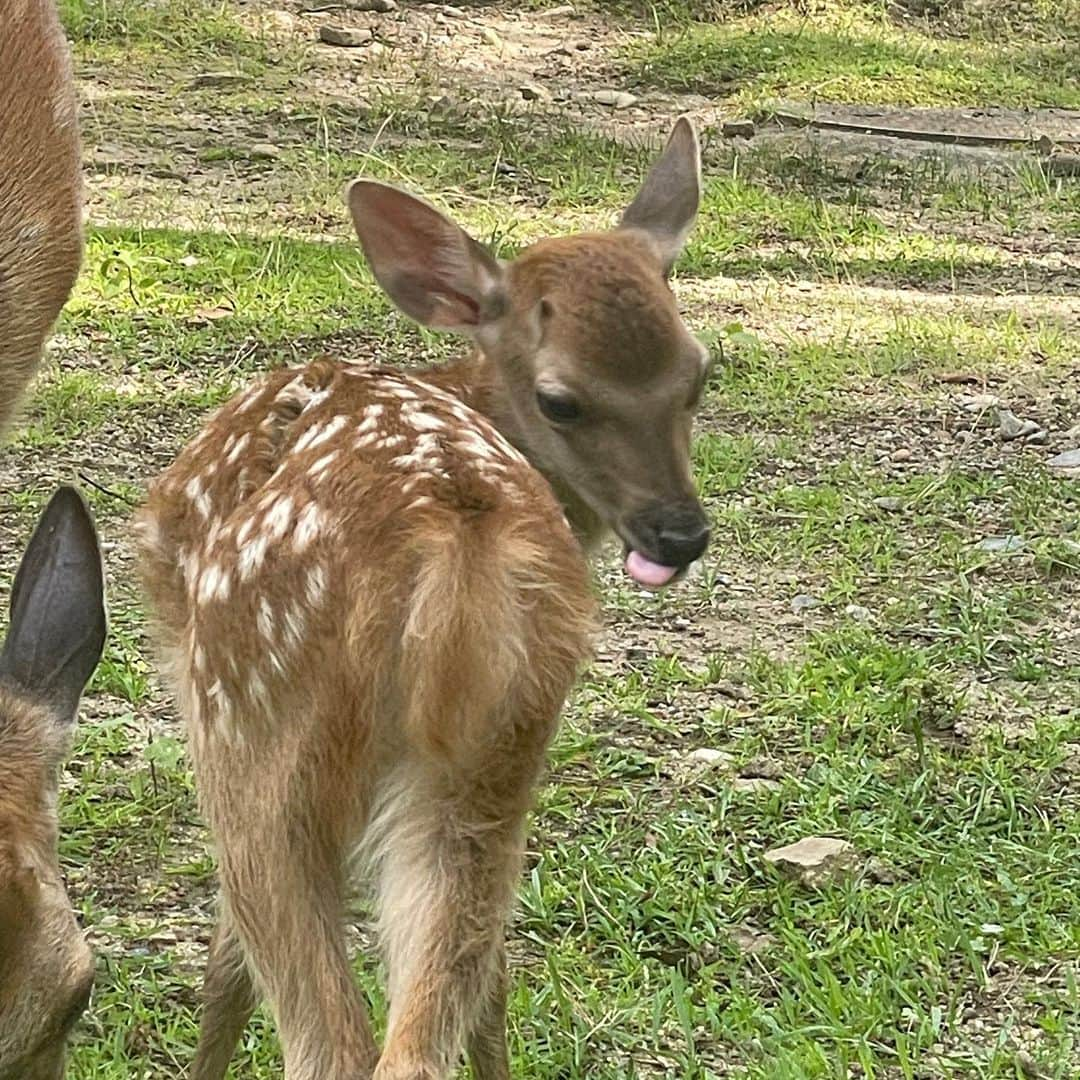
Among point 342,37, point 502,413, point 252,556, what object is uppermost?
point 252,556

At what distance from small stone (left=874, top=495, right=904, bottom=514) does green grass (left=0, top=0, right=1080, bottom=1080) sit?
52 mm

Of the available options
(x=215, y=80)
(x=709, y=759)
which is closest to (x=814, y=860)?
(x=709, y=759)

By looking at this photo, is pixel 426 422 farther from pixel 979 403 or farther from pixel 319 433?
pixel 979 403

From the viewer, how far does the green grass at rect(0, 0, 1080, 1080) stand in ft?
12.2

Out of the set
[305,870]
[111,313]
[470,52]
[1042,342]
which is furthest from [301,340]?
[470,52]

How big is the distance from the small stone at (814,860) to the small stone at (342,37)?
8177mm

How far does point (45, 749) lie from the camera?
3.24m

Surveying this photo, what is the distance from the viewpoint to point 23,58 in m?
5.25

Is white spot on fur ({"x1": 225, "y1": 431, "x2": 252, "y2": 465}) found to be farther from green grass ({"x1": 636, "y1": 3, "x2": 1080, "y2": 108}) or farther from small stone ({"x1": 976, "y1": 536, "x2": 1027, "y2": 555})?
green grass ({"x1": 636, "y1": 3, "x2": 1080, "y2": 108})

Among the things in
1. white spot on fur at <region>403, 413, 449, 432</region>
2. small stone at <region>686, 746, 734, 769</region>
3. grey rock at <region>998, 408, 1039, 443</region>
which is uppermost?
white spot on fur at <region>403, 413, 449, 432</region>

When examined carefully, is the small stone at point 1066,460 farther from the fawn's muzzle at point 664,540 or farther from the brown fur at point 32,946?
the brown fur at point 32,946

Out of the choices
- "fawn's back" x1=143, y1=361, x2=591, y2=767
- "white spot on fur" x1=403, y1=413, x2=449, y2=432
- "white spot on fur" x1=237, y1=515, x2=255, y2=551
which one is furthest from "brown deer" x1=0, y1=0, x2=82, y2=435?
"white spot on fur" x1=237, y1=515, x2=255, y2=551

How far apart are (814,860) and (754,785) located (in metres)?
0.37

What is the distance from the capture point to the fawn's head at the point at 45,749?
9.73 feet
